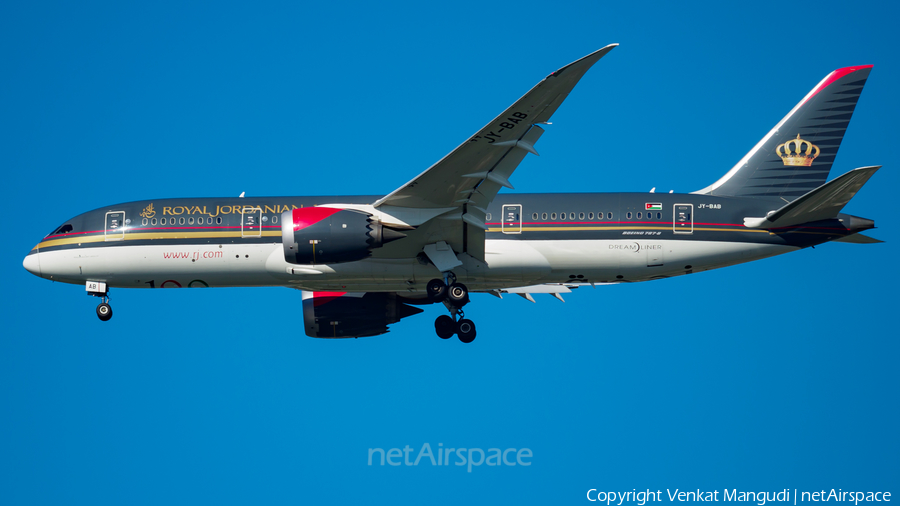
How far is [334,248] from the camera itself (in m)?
25.0

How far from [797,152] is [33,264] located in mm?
25166

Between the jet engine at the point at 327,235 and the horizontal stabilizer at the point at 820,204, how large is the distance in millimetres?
11662

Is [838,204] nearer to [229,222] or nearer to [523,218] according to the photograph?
[523,218]

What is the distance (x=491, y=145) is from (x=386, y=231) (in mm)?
4381

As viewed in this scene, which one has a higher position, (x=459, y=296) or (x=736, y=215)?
(x=736, y=215)

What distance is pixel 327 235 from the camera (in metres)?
24.9

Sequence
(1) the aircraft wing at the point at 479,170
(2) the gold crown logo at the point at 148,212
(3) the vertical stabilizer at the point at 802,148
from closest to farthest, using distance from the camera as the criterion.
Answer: (1) the aircraft wing at the point at 479,170
(2) the gold crown logo at the point at 148,212
(3) the vertical stabilizer at the point at 802,148

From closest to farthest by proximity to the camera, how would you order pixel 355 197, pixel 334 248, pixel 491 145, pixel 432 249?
pixel 491 145, pixel 334 248, pixel 432 249, pixel 355 197

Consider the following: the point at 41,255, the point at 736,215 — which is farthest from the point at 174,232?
the point at 736,215

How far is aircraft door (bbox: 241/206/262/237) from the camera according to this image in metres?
28.0

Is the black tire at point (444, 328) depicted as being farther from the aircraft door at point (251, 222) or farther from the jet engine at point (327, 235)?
the aircraft door at point (251, 222)

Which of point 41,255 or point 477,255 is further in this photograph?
point 41,255

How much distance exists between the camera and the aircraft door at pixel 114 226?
28.7m

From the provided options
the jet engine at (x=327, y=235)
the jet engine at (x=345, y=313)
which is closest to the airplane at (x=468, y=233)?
the jet engine at (x=327, y=235)
